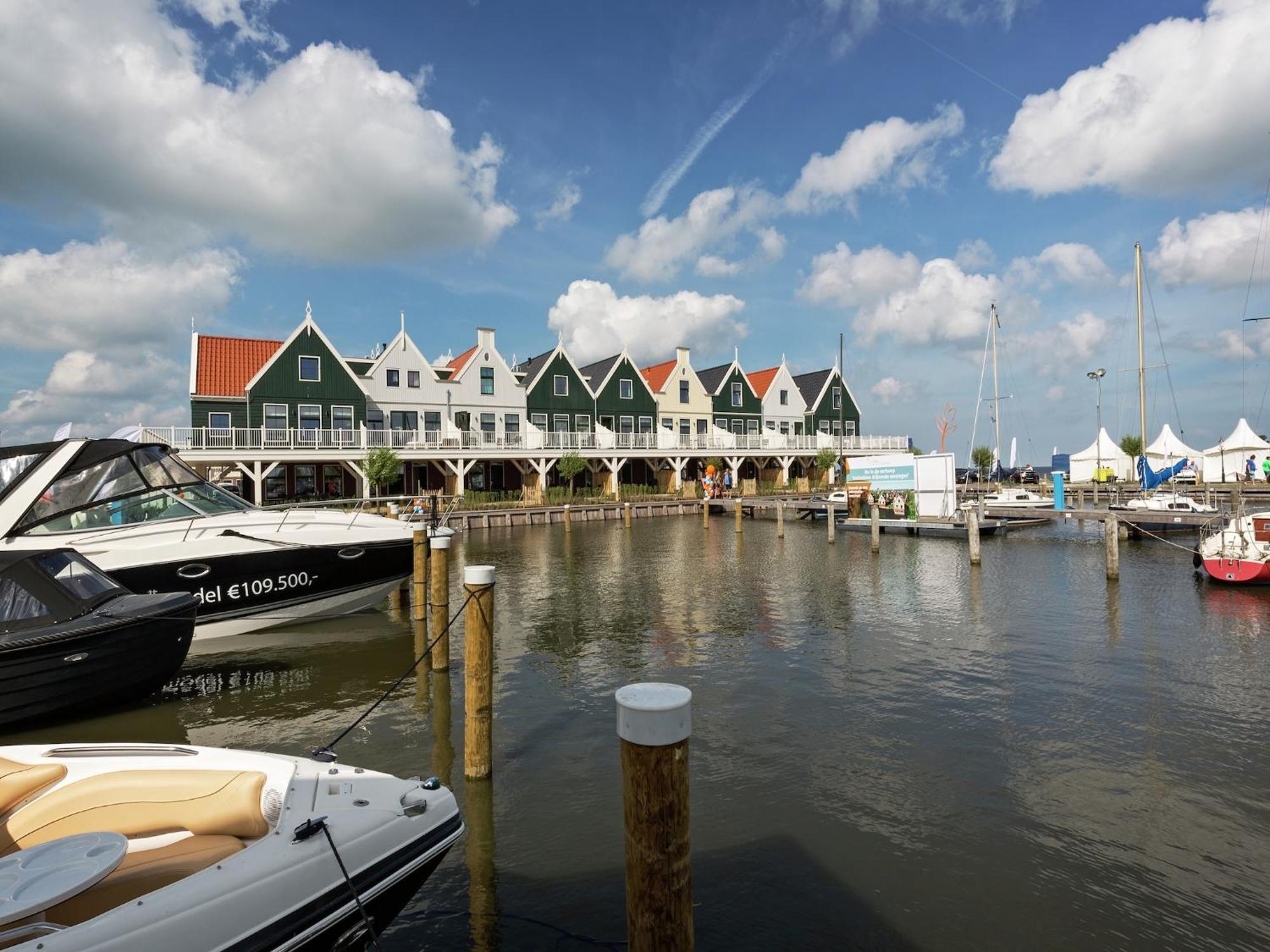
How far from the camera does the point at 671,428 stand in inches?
1865

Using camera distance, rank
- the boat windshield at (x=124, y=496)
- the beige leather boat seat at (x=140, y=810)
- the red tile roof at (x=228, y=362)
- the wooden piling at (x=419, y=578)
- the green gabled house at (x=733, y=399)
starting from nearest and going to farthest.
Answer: the beige leather boat seat at (x=140, y=810)
the boat windshield at (x=124, y=496)
the wooden piling at (x=419, y=578)
the red tile roof at (x=228, y=362)
the green gabled house at (x=733, y=399)

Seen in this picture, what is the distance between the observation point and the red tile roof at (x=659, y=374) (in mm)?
48263

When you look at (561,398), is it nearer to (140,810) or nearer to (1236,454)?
(140,810)

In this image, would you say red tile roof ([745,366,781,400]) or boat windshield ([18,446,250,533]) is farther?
red tile roof ([745,366,781,400])

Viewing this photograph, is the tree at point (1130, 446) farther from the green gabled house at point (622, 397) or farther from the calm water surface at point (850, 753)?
the calm water surface at point (850, 753)

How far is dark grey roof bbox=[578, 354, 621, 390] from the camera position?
45094 millimetres

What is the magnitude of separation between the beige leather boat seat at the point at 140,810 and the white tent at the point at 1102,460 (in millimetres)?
69218

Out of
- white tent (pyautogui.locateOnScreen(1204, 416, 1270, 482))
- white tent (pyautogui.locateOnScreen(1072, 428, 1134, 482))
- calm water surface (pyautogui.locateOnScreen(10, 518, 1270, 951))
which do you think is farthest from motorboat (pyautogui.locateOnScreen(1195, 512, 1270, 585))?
white tent (pyautogui.locateOnScreen(1072, 428, 1134, 482))

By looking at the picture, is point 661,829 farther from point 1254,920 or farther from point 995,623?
point 995,623

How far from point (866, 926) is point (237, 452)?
3081cm

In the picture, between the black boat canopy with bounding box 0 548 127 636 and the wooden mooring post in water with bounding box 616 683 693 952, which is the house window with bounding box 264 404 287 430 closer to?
the black boat canopy with bounding box 0 548 127 636

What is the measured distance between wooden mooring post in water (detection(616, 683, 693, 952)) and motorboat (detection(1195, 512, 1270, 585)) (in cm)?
1901

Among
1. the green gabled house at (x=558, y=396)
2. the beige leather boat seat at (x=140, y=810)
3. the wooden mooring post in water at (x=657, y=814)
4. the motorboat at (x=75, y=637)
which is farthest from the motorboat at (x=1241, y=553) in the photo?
the green gabled house at (x=558, y=396)

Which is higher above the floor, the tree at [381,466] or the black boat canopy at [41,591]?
the tree at [381,466]
